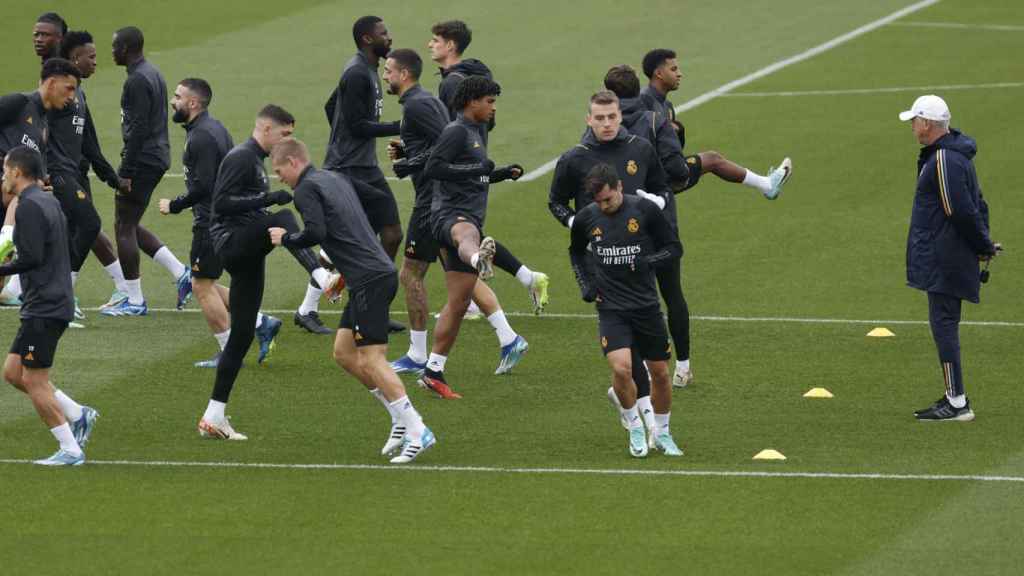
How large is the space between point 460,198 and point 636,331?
9.51ft

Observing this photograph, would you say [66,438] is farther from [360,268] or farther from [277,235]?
[360,268]

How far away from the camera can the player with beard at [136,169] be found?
19.3 m

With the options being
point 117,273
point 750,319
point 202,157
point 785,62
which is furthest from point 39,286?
point 785,62

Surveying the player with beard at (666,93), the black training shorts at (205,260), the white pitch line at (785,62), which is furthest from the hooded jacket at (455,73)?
the white pitch line at (785,62)

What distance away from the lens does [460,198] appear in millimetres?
16266

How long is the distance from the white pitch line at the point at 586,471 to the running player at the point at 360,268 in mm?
317

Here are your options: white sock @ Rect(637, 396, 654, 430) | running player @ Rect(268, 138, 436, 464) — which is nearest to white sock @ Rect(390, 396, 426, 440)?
running player @ Rect(268, 138, 436, 464)

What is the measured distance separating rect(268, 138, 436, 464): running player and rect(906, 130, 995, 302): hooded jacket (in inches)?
160

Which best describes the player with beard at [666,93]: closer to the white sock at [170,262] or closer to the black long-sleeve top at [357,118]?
the black long-sleeve top at [357,118]

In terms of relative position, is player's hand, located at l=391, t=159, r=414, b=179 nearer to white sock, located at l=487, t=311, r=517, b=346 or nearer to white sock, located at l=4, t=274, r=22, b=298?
white sock, located at l=487, t=311, r=517, b=346

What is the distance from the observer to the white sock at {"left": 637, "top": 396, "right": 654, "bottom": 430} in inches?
552

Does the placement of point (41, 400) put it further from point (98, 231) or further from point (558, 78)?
point (558, 78)

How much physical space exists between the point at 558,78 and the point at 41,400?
1916cm

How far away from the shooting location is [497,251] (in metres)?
17.3
